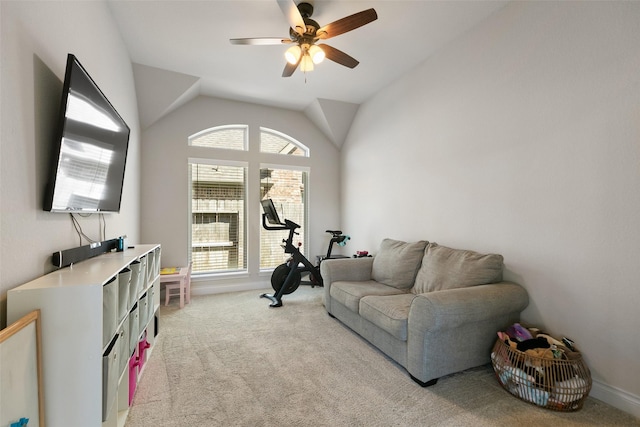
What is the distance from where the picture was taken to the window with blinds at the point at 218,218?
13.9 feet

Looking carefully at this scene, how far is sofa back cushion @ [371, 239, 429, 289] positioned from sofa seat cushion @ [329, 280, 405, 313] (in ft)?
0.32

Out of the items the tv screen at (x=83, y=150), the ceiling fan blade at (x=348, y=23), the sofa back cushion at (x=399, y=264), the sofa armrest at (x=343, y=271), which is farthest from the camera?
the sofa armrest at (x=343, y=271)

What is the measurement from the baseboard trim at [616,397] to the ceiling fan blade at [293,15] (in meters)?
3.28

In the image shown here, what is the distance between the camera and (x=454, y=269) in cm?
243

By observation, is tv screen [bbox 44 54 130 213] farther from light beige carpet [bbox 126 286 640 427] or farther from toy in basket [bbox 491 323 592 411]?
toy in basket [bbox 491 323 592 411]

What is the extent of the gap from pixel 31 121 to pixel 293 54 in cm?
185

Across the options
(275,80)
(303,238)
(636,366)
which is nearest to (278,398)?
(636,366)

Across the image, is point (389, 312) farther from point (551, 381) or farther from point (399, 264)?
point (551, 381)

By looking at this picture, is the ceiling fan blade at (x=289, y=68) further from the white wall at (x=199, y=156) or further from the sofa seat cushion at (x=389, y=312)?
the sofa seat cushion at (x=389, y=312)

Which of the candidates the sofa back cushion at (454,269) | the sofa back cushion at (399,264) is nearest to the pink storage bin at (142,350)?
the sofa back cushion at (399,264)

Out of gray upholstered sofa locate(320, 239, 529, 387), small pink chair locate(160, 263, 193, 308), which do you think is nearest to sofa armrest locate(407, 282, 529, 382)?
gray upholstered sofa locate(320, 239, 529, 387)

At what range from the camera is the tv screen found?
1.39 meters

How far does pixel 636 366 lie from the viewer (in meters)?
1.66

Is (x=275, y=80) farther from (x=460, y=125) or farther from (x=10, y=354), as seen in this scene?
(x=10, y=354)
